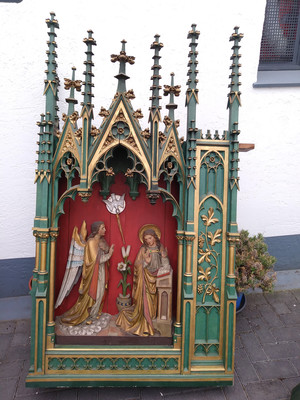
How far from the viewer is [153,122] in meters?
2.79

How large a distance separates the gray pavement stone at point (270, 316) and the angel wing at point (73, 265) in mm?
2818

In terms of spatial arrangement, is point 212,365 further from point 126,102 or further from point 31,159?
point 31,159

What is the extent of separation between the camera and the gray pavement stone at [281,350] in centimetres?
348

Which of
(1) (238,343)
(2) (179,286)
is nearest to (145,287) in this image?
(2) (179,286)

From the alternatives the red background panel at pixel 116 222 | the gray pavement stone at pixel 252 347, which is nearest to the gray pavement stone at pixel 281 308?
the gray pavement stone at pixel 252 347

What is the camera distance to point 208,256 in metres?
3.02

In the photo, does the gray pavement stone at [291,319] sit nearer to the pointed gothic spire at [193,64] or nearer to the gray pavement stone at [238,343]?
the gray pavement stone at [238,343]

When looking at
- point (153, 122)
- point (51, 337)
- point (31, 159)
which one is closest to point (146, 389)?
point (51, 337)

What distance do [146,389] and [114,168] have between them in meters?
2.41

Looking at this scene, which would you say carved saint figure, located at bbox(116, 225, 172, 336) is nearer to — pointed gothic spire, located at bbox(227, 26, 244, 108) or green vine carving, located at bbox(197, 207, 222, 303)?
green vine carving, located at bbox(197, 207, 222, 303)

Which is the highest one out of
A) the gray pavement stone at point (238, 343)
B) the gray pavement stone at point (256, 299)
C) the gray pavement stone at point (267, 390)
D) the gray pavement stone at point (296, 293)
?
the gray pavement stone at point (296, 293)

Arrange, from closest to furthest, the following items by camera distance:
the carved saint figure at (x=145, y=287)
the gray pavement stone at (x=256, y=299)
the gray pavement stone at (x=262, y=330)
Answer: the carved saint figure at (x=145, y=287), the gray pavement stone at (x=262, y=330), the gray pavement stone at (x=256, y=299)

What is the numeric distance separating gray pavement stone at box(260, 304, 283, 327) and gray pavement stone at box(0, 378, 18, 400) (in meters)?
3.29

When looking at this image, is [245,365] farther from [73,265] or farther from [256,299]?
[73,265]
